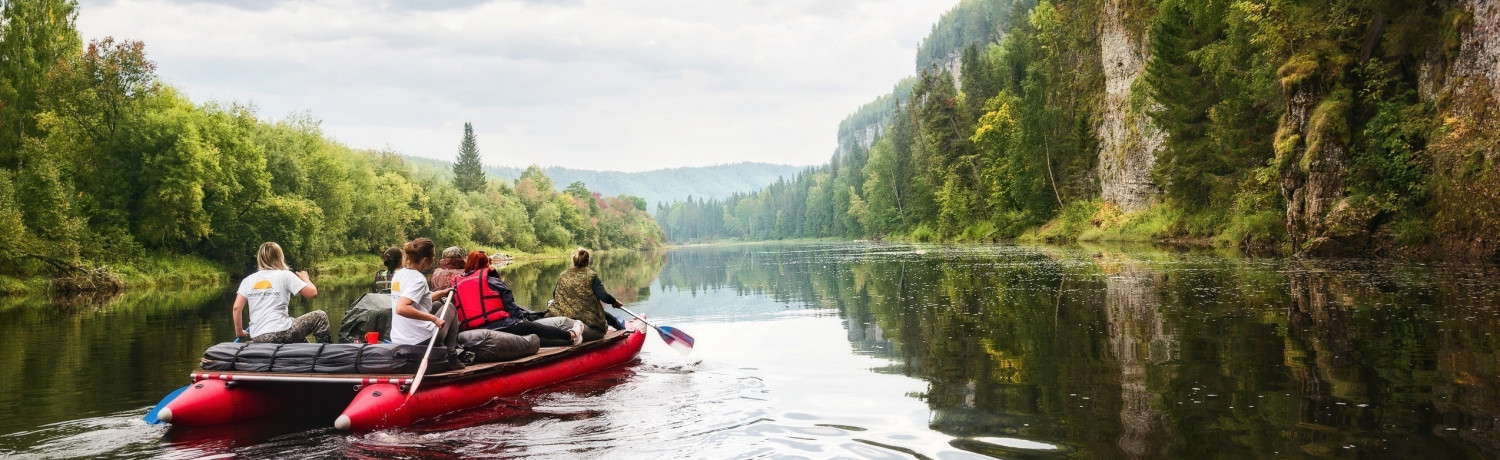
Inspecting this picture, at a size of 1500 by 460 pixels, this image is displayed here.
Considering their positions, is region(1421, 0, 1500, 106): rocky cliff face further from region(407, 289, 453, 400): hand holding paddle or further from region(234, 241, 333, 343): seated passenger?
region(234, 241, 333, 343): seated passenger

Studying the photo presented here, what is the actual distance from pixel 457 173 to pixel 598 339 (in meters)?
102

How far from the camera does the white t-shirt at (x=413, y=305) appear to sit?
9945 millimetres

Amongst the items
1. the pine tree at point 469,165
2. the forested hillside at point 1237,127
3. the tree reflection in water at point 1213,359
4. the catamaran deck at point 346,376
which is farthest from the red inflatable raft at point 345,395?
the pine tree at point 469,165

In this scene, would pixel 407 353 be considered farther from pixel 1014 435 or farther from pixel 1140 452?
pixel 1140 452

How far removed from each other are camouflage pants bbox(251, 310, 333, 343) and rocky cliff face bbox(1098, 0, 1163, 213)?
133 feet

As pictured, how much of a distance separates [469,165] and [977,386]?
107556 millimetres

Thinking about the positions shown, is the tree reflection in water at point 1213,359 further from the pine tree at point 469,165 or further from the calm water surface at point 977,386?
the pine tree at point 469,165

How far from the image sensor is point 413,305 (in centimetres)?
989

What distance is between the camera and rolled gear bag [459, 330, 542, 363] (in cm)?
1073

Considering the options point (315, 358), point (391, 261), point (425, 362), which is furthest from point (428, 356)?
point (391, 261)

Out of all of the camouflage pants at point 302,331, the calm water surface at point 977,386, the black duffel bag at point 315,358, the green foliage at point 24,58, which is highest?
the green foliage at point 24,58

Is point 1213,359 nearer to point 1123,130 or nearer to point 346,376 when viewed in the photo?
point 346,376

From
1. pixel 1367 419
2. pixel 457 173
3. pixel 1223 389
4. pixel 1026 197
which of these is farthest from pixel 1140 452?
pixel 457 173

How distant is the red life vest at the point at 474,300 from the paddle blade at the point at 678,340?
2997mm
